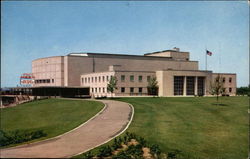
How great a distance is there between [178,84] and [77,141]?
185 feet

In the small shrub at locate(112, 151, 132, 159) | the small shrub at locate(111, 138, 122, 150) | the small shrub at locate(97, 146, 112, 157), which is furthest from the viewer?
the small shrub at locate(111, 138, 122, 150)

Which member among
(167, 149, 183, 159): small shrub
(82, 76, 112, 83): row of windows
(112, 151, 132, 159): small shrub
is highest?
(82, 76, 112, 83): row of windows

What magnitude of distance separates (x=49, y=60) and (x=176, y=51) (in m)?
45.3

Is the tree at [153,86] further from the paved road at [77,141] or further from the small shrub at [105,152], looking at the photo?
the small shrub at [105,152]

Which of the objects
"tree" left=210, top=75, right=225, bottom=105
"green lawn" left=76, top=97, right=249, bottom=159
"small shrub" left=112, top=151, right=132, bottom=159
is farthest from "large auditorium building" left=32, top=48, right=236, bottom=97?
"small shrub" left=112, top=151, right=132, bottom=159

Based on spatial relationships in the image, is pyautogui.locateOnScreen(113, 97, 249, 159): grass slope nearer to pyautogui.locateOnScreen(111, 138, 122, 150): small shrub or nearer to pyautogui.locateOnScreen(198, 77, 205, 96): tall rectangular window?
pyautogui.locateOnScreen(111, 138, 122, 150): small shrub

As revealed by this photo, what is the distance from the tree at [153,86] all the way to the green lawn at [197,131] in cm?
3393

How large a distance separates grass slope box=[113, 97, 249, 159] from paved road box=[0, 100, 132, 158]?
1.97 m

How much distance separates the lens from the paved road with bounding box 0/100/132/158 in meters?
16.5

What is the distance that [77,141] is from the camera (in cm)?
2041

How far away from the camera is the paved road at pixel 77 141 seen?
16.5m

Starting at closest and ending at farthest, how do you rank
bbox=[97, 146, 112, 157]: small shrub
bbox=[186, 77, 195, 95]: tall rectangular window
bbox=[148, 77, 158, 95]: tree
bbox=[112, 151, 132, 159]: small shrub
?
bbox=[112, 151, 132, 159]: small shrub < bbox=[97, 146, 112, 157]: small shrub < bbox=[148, 77, 158, 95]: tree < bbox=[186, 77, 195, 95]: tall rectangular window

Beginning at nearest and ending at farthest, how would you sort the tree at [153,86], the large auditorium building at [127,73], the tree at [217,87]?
the tree at [217,87] → the tree at [153,86] → the large auditorium building at [127,73]

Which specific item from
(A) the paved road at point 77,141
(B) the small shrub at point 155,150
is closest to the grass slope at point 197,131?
(B) the small shrub at point 155,150
